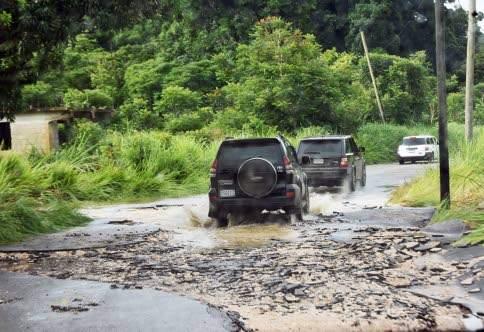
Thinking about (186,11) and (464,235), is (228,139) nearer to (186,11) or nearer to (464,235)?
(464,235)

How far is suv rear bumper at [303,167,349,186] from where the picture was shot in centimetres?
2044

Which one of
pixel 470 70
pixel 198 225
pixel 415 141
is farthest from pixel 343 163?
pixel 415 141

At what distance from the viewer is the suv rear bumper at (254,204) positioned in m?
12.9

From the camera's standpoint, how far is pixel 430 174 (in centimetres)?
1623

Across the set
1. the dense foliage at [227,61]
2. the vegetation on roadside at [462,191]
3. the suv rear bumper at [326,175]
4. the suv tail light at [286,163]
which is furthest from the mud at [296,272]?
the suv rear bumper at [326,175]

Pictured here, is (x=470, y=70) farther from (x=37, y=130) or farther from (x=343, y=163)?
(x=37, y=130)

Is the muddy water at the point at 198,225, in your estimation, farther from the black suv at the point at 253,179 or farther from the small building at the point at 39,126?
the small building at the point at 39,126

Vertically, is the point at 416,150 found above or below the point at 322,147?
below

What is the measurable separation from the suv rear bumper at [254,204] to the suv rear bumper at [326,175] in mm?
7566

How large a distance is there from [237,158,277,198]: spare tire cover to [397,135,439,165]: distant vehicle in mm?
26526

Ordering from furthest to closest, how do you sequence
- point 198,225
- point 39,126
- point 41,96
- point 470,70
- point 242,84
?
point 242,84 → point 41,96 → point 39,126 → point 470,70 → point 198,225

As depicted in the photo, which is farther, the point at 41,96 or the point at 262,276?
the point at 41,96

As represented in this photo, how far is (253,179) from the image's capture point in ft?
41.9

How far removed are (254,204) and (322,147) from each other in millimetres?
8343
